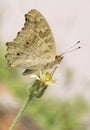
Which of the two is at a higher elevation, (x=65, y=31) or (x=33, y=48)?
(x=33, y=48)

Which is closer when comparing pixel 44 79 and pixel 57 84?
pixel 44 79

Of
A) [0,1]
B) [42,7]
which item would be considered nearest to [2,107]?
[0,1]

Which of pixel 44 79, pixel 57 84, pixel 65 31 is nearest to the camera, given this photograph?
pixel 44 79

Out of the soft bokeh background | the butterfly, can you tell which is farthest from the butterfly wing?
the soft bokeh background

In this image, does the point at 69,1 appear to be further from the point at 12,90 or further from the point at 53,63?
the point at 53,63

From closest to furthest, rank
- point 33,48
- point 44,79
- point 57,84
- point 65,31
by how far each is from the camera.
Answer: point 44,79 < point 33,48 < point 57,84 < point 65,31

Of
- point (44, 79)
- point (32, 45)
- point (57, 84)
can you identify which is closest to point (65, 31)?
point (57, 84)

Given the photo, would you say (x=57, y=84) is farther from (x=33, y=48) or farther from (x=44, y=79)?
(x=44, y=79)
